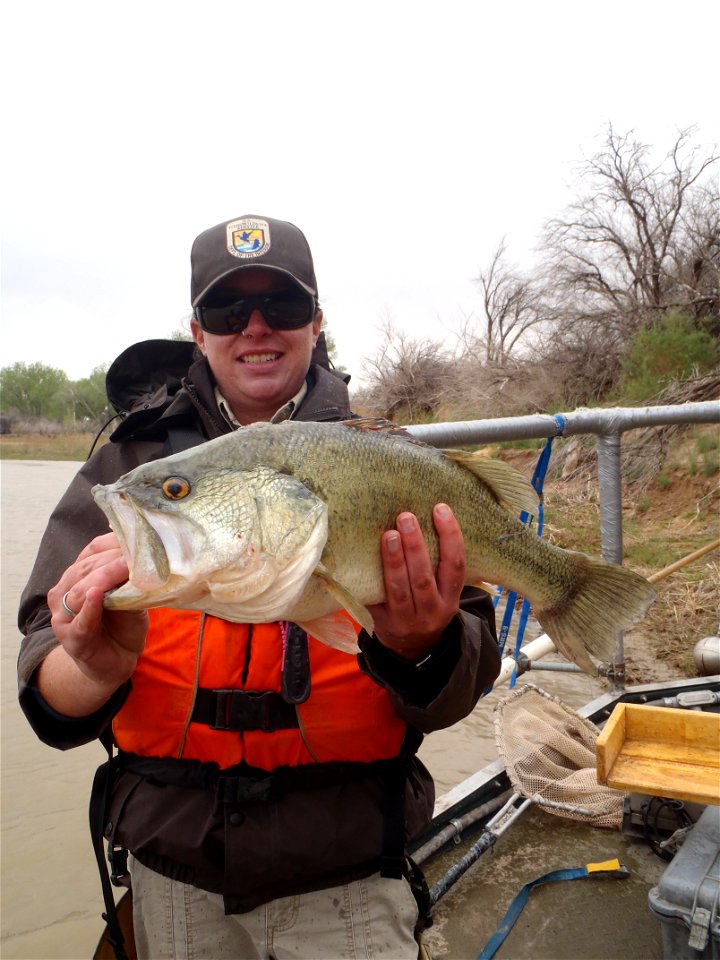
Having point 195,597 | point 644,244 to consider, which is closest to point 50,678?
point 195,597

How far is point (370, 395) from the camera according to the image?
32062 millimetres

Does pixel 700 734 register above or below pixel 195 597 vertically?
below

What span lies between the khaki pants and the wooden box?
0.92 m

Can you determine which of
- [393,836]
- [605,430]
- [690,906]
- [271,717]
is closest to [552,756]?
[690,906]

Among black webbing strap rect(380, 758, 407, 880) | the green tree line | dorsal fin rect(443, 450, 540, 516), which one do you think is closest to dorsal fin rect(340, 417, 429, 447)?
dorsal fin rect(443, 450, 540, 516)

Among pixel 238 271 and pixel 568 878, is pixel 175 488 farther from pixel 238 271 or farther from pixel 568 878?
pixel 568 878

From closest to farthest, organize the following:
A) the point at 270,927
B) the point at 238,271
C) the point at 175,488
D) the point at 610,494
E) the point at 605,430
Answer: the point at 175,488, the point at 270,927, the point at 238,271, the point at 605,430, the point at 610,494

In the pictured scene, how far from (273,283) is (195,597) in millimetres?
1242

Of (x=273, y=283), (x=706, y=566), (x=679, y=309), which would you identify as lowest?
(x=706, y=566)

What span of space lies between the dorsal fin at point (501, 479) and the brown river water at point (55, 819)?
371cm

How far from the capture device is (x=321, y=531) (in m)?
1.56

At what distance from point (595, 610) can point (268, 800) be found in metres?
1.10

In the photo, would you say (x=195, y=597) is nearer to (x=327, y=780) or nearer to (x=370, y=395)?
(x=327, y=780)

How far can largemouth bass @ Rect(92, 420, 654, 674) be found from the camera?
1.47 metres
